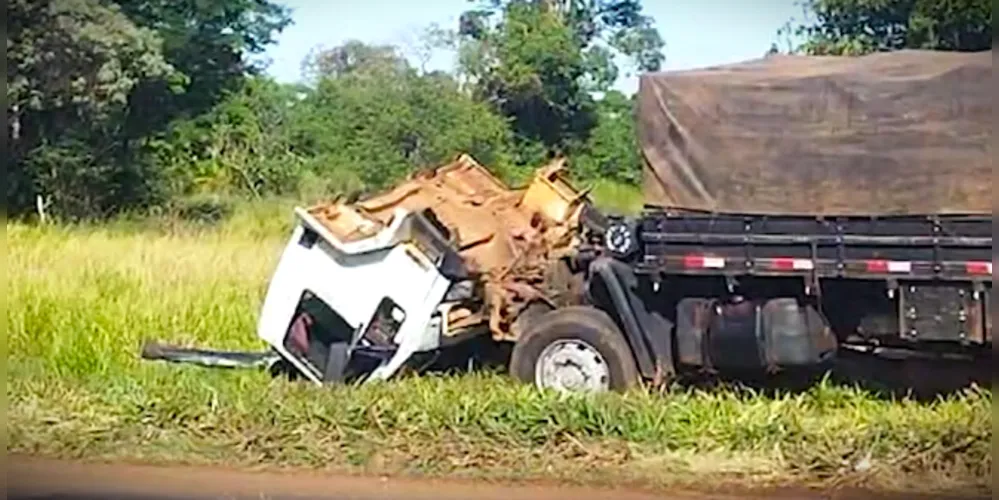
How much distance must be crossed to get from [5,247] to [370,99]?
82.9 ft

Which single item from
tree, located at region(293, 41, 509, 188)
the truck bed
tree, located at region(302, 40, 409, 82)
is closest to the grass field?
the truck bed

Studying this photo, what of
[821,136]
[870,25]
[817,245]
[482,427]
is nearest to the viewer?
[482,427]

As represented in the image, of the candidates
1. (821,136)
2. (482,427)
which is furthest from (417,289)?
(821,136)

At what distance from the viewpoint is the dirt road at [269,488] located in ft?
27.3

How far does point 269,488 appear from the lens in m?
8.55

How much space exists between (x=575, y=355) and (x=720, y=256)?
1.18 meters

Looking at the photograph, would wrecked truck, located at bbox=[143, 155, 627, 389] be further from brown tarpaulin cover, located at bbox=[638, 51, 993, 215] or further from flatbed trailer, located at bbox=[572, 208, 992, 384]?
brown tarpaulin cover, located at bbox=[638, 51, 993, 215]

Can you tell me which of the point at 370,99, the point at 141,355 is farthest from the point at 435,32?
the point at 141,355

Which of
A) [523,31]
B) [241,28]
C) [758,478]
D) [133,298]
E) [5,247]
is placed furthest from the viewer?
[241,28]

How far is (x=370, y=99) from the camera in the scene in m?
31.8

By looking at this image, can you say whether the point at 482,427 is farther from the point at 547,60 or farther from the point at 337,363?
the point at 547,60

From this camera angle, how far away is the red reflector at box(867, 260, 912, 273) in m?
9.91

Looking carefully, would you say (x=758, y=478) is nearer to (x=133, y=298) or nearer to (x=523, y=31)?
(x=133, y=298)

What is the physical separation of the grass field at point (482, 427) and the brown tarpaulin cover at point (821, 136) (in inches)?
50.0
